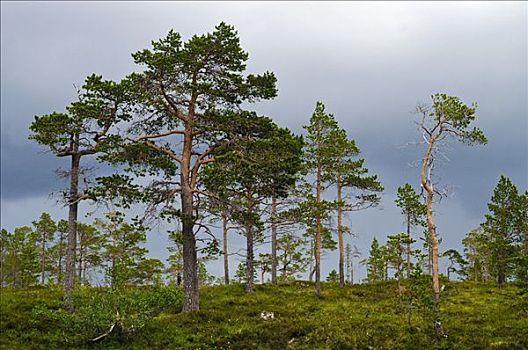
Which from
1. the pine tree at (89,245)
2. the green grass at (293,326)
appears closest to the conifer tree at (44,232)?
the pine tree at (89,245)

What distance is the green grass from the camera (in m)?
24.1

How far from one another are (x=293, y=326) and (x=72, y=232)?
535 inches

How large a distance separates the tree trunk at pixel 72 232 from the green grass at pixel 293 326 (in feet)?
Answer: 4.29

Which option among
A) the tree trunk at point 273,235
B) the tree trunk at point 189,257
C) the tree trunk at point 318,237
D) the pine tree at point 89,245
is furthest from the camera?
the pine tree at point 89,245

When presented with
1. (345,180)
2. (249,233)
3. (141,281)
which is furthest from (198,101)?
(141,281)

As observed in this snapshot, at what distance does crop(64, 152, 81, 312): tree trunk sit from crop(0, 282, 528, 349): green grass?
1.31 m

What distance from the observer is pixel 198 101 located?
3002cm

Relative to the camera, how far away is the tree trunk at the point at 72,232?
95.8 ft

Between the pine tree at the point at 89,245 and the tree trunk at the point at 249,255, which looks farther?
the pine tree at the point at 89,245

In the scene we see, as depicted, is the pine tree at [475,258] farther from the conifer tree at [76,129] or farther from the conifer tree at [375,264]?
the conifer tree at [76,129]

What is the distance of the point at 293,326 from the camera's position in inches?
1047

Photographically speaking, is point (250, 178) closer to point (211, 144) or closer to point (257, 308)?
point (211, 144)

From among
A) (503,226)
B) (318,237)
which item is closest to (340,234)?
(318,237)

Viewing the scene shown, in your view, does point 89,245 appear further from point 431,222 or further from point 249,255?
point 431,222
